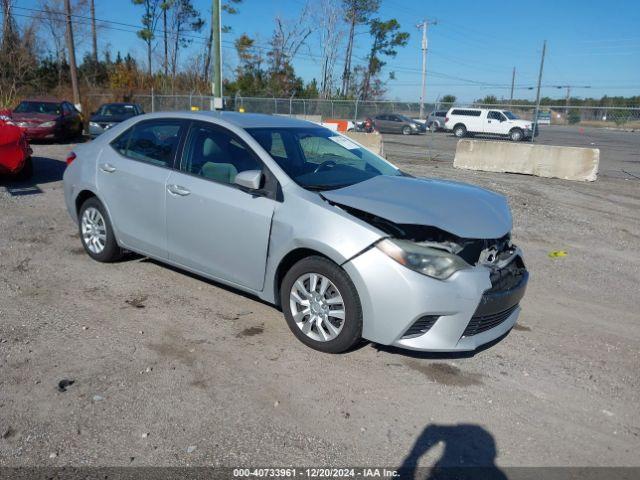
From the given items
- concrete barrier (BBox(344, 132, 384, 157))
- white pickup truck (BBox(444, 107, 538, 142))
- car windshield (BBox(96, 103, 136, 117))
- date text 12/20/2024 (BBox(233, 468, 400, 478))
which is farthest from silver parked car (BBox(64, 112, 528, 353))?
white pickup truck (BBox(444, 107, 538, 142))

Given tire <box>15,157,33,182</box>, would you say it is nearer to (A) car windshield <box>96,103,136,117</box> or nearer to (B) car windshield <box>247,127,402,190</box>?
(B) car windshield <box>247,127,402,190</box>

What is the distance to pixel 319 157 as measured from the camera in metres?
4.92

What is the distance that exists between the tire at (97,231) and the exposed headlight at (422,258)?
318 centimetres

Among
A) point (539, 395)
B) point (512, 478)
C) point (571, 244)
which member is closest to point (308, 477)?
point (512, 478)

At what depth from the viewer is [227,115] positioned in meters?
5.05

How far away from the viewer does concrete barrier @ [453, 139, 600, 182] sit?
12906 millimetres

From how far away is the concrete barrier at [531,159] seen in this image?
42.3 ft

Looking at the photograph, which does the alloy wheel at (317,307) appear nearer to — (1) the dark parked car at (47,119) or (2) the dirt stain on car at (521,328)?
(2) the dirt stain on car at (521,328)

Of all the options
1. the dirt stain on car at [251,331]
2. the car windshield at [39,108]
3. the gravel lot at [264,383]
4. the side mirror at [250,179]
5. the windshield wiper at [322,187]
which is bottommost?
the gravel lot at [264,383]

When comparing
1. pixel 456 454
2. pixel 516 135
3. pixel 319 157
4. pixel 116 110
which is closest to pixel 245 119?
pixel 319 157

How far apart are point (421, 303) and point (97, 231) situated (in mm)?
3721

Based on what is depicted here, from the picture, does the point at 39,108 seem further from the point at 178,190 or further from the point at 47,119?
the point at 178,190

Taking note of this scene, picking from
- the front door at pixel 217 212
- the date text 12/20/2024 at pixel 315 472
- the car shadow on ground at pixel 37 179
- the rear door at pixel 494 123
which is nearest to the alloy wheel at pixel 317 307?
the front door at pixel 217 212

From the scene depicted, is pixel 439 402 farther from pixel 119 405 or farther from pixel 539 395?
pixel 119 405
